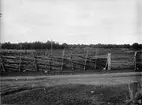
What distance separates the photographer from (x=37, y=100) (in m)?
8.06

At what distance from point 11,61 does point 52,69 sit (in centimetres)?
349

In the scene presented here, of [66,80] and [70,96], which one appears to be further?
[66,80]

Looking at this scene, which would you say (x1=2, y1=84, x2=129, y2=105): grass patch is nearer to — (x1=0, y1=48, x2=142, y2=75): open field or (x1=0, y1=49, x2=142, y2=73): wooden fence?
(x1=0, y1=48, x2=142, y2=75): open field

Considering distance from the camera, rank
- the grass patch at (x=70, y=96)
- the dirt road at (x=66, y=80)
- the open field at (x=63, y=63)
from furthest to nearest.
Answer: the open field at (x=63, y=63), the dirt road at (x=66, y=80), the grass patch at (x=70, y=96)

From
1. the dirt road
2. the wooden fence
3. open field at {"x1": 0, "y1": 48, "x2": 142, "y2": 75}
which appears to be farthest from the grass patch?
the wooden fence

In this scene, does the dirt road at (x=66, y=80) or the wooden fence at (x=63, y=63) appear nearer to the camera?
the dirt road at (x=66, y=80)

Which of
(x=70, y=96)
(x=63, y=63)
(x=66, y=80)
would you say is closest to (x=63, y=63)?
(x=63, y=63)

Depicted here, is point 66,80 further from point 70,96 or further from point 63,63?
point 63,63

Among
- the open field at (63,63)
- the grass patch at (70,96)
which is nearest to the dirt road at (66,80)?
the grass patch at (70,96)

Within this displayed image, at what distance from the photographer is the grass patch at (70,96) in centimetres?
776

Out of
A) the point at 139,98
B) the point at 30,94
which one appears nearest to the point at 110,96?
the point at 139,98

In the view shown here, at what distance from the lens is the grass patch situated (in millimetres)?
7762

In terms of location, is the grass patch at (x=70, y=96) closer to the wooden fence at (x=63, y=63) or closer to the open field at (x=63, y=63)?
the open field at (x=63, y=63)

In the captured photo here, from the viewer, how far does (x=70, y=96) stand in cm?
835
